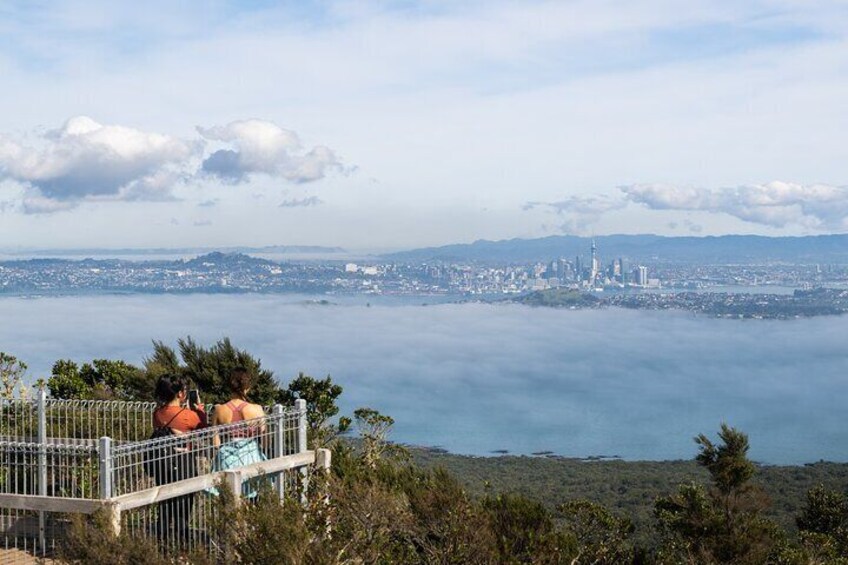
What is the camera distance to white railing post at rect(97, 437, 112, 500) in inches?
280

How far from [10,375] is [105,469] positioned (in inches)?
518

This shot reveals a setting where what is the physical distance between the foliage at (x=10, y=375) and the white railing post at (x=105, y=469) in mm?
11852

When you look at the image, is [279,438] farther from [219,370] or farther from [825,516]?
[825,516]

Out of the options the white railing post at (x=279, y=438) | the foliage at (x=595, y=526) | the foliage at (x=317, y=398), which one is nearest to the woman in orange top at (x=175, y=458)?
the white railing post at (x=279, y=438)

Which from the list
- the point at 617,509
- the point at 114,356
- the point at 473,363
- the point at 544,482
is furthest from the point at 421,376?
the point at 617,509

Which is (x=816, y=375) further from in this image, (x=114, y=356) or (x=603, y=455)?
(x=114, y=356)

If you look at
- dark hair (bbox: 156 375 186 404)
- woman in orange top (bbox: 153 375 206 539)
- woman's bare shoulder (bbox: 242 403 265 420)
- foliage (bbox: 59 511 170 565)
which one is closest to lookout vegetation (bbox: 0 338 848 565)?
foliage (bbox: 59 511 170 565)

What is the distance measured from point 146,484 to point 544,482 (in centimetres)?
5528

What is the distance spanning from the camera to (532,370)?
145375 mm

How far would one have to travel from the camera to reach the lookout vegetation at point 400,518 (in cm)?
609

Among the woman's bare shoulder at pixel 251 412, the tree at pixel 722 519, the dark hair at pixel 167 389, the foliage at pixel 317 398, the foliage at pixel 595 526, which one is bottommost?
the tree at pixel 722 519

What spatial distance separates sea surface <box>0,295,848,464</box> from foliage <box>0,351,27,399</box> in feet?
171

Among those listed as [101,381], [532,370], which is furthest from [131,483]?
[532,370]

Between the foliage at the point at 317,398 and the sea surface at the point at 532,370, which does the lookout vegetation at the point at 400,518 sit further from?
the sea surface at the point at 532,370
